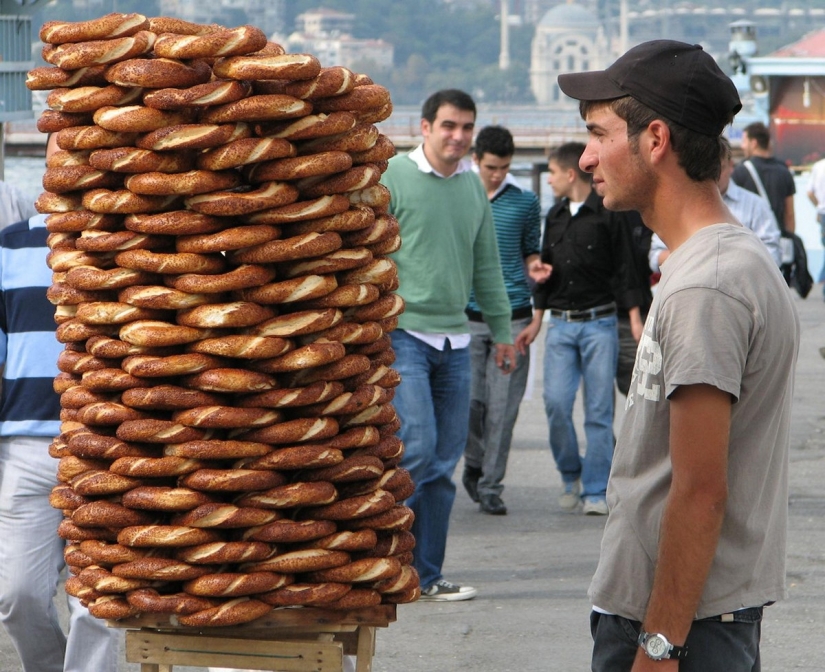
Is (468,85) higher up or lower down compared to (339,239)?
lower down

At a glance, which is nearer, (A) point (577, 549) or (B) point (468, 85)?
(A) point (577, 549)

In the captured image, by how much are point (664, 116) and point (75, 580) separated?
1799mm

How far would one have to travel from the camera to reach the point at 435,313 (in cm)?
539

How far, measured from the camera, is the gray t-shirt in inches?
85.3

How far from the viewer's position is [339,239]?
3.03 meters

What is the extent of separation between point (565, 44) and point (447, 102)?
159 m

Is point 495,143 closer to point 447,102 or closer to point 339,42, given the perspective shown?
point 447,102

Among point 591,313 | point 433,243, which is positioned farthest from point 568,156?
point 433,243

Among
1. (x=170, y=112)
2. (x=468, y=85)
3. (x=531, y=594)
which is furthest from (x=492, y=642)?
(x=468, y=85)

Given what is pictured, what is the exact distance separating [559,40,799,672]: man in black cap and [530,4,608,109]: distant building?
15475 cm

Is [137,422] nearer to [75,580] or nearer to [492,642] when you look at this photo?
[75,580]

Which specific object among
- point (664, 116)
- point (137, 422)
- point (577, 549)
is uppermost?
point (664, 116)

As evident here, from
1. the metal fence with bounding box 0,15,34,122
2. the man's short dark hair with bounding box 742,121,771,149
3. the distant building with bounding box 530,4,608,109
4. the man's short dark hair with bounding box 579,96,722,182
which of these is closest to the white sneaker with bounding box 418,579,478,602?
the man's short dark hair with bounding box 579,96,722,182

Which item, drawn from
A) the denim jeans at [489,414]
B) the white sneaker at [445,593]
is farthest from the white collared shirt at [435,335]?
the denim jeans at [489,414]
